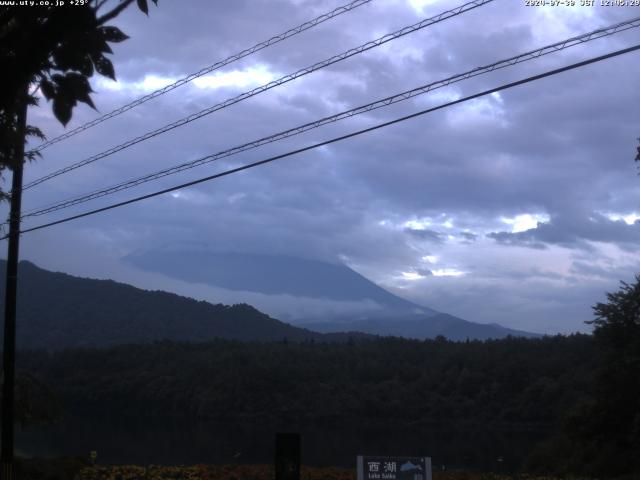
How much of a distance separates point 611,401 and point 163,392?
4798 cm

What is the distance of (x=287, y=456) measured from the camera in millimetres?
11570

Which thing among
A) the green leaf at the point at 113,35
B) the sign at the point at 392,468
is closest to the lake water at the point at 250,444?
the sign at the point at 392,468

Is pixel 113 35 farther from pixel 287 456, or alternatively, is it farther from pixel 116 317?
pixel 116 317

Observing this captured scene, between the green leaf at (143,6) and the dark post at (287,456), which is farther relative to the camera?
the dark post at (287,456)

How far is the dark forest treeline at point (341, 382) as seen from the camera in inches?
2172

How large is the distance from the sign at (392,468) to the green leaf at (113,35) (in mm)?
7344

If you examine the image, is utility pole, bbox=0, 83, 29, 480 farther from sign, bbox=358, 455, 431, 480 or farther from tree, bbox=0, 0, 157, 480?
tree, bbox=0, 0, 157, 480

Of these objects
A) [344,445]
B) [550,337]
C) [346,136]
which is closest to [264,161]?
[346,136]

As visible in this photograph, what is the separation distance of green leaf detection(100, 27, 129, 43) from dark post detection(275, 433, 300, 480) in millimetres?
7193

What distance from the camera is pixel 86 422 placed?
4428 cm

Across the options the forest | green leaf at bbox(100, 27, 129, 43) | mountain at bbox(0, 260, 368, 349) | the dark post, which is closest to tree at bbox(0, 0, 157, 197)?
green leaf at bbox(100, 27, 129, 43)

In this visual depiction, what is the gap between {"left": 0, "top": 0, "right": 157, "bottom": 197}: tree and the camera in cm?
525

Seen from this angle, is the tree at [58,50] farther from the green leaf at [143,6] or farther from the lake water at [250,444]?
the lake water at [250,444]

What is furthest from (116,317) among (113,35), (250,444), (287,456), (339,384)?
(113,35)
